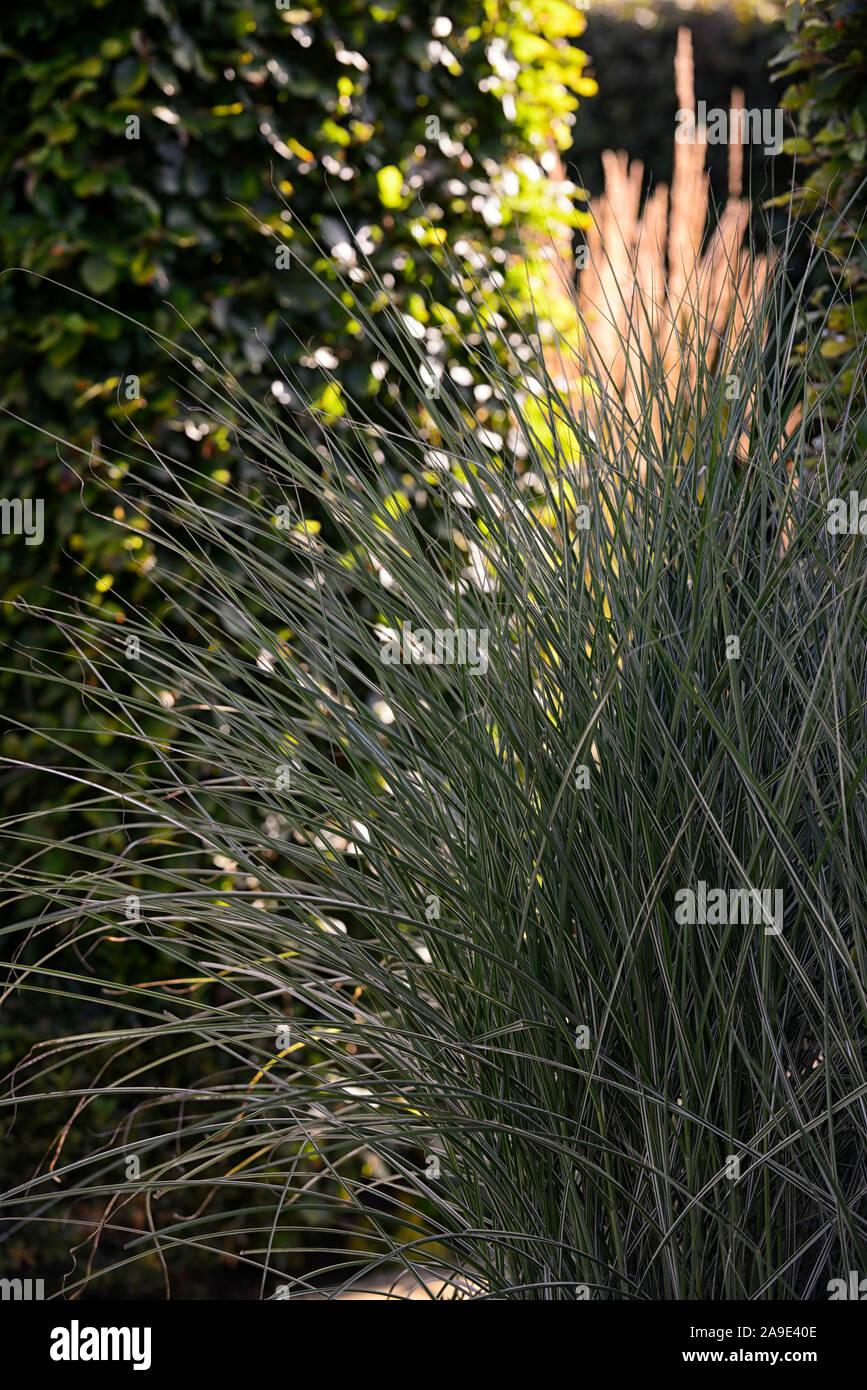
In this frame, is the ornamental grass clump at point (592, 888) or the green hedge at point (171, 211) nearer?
the ornamental grass clump at point (592, 888)

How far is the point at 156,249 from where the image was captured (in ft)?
8.57

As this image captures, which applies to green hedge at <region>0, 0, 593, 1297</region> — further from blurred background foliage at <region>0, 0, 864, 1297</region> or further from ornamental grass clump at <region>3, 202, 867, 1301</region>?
ornamental grass clump at <region>3, 202, 867, 1301</region>

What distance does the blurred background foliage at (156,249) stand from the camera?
8.41 ft

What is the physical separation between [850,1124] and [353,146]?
100 inches

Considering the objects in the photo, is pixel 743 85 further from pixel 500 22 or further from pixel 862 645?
pixel 862 645

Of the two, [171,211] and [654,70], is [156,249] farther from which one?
[654,70]

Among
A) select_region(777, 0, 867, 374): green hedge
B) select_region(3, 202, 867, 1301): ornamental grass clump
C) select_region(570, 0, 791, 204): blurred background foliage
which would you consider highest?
select_region(570, 0, 791, 204): blurred background foliage

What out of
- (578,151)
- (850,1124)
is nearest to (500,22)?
(850,1124)

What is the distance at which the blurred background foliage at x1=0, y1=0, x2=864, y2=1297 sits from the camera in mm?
2562

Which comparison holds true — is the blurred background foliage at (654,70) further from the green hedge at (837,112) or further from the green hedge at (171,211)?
the green hedge at (837,112)

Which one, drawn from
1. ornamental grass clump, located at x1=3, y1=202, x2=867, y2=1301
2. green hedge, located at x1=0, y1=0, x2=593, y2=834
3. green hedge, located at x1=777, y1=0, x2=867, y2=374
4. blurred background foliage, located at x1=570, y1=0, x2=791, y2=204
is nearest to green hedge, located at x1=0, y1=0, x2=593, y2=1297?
green hedge, located at x1=0, y1=0, x2=593, y2=834

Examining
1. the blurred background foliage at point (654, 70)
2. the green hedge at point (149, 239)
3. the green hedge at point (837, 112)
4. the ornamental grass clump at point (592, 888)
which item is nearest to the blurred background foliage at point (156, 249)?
the green hedge at point (149, 239)

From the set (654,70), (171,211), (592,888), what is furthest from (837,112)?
(654,70)

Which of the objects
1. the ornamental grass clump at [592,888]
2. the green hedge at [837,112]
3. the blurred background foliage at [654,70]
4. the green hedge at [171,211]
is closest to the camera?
the ornamental grass clump at [592,888]
